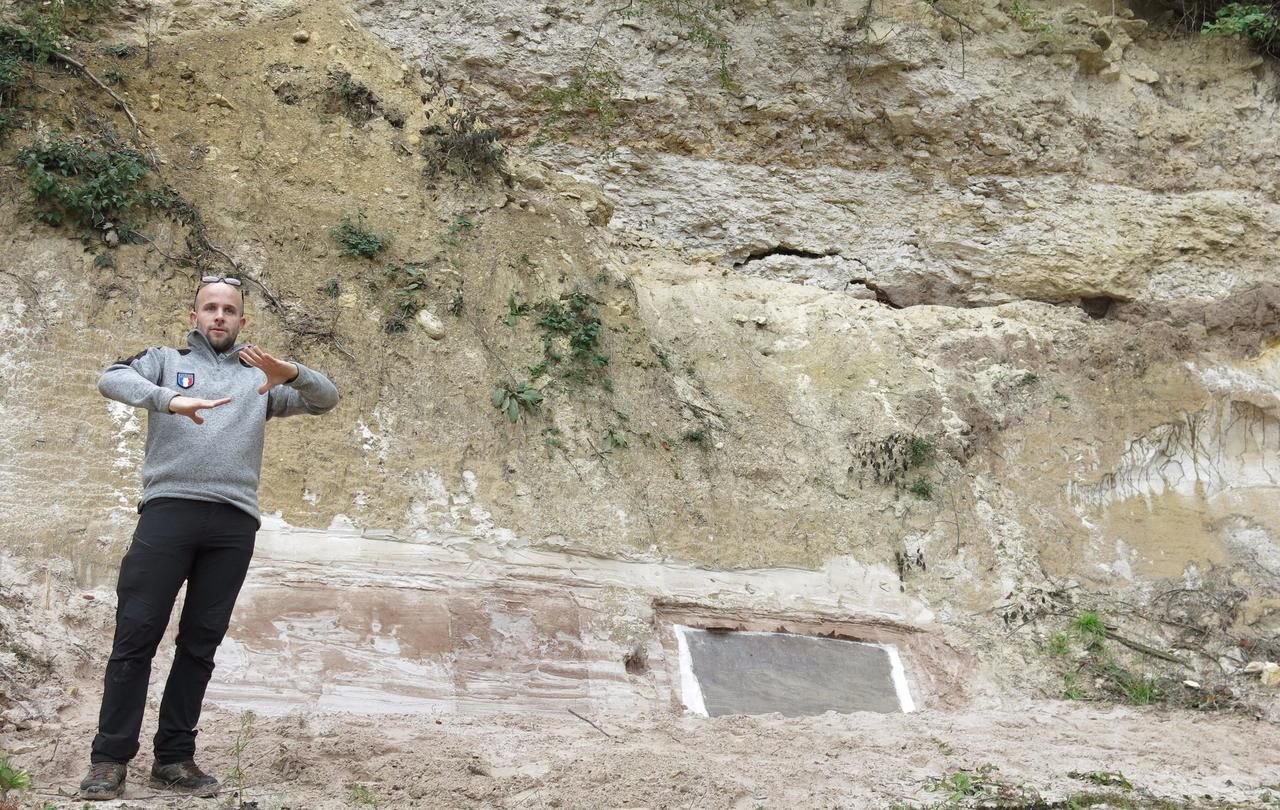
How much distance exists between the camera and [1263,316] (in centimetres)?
1015

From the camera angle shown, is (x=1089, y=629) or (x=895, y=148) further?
(x=895, y=148)

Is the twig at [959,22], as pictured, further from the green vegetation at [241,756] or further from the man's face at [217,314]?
the green vegetation at [241,756]

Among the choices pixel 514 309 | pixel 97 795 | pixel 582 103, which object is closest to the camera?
pixel 97 795

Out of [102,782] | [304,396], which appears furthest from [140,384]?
[102,782]

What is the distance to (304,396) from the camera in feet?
13.3

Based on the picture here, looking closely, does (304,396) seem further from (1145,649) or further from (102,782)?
(1145,649)

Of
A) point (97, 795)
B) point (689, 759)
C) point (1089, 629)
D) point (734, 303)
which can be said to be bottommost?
point (97, 795)

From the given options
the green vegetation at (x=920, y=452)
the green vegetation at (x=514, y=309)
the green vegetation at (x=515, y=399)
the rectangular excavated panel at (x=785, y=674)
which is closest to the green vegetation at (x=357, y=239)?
the green vegetation at (x=514, y=309)

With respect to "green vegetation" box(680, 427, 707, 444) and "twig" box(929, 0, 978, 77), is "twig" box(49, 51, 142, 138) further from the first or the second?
"twig" box(929, 0, 978, 77)

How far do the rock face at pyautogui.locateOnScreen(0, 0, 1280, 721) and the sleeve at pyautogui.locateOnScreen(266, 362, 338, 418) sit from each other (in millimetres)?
2133

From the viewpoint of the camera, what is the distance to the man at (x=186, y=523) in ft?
11.7

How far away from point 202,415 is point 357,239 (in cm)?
452

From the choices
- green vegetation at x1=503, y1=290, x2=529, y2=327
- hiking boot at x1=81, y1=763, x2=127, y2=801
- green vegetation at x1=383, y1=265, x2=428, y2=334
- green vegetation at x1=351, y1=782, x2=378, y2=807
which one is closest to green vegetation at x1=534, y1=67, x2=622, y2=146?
green vegetation at x1=503, y1=290, x2=529, y2=327

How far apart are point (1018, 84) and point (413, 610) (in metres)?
7.61
